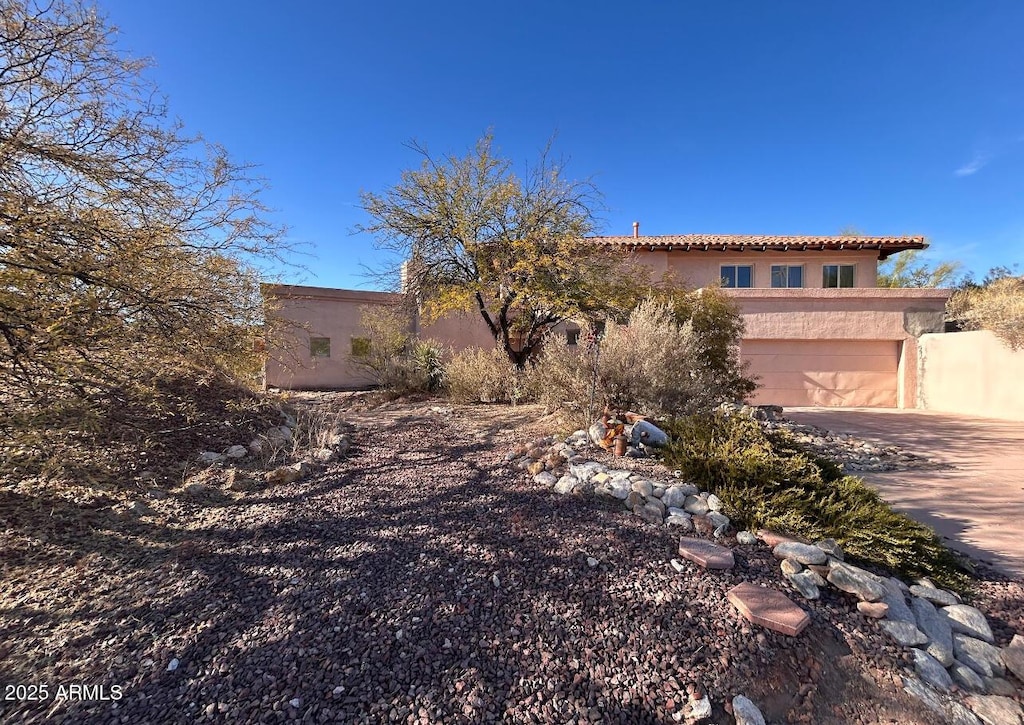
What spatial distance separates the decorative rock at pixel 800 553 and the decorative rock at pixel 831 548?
0.27 feet

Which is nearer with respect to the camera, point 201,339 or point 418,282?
point 201,339

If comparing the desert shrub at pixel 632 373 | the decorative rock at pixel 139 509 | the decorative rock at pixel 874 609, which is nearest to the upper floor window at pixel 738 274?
the desert shrub at pixel 632 373

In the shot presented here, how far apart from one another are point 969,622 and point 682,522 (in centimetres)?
165

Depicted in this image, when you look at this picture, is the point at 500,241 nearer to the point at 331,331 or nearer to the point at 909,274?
the point at 331,331

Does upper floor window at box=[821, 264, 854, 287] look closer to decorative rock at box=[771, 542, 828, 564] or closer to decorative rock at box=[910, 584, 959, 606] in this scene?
decorative rock at box=[910, 584, 959, 606]

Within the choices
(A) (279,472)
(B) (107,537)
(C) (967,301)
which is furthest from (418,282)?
(C) (967,301)

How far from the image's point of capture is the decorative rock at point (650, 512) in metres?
3.48

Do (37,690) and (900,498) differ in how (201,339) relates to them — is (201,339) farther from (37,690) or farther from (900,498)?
(900,498)

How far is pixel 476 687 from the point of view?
1984 mm

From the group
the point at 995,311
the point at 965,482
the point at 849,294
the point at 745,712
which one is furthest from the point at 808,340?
the point at 745,712

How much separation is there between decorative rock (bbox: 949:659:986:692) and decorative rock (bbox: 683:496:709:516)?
149cm

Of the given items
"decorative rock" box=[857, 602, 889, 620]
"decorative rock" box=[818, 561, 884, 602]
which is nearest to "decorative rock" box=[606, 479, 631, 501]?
"decorative rock" box=[818, 561, 884, 602]

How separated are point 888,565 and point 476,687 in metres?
2.99

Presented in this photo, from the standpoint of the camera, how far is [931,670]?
7.72 ft
